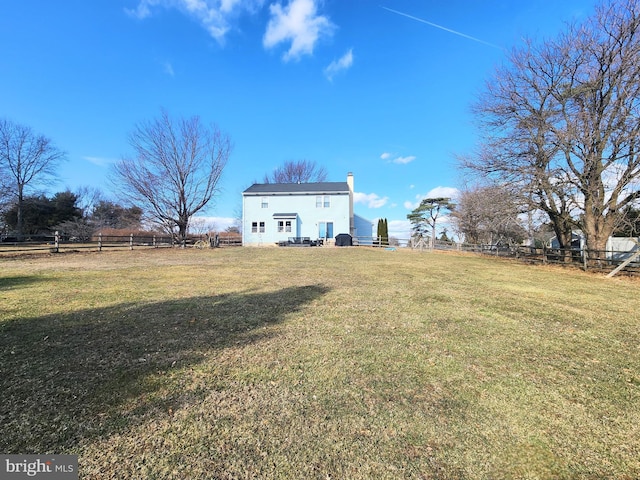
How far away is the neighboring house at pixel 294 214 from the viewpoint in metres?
29.9

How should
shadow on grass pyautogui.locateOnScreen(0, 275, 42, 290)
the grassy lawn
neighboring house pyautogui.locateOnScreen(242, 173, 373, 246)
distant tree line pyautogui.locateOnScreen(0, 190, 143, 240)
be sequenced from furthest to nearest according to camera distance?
distant tree line pyautogui.locateOnScreen(0, 190, 143, 240) < neighboring house pyautogui.locateOnScreen(242, 173, 373, 246) < shadow on grass pyautogui.locateOnScreen(0, 275, 42, 290) < the grassy lawn

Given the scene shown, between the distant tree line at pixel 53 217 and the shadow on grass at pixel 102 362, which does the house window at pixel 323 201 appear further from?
the shadow on grass at pixel 102 362

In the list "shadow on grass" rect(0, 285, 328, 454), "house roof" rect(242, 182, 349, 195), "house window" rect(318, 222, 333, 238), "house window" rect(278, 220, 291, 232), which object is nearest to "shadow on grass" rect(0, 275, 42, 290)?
"shadow on grass" rect(0, 285, 328, 454)

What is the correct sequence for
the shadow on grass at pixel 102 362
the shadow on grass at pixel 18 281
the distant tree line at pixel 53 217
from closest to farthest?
the shadow on grass at pixel 102 362 < the shadow on grass at pixel 18 281 < the distant tree line at pixel 53 217

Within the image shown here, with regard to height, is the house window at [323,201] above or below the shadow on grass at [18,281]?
above

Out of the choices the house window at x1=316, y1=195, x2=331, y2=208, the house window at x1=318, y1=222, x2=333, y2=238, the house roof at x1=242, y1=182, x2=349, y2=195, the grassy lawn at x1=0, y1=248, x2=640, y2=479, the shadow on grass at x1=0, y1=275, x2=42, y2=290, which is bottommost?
the grassy lawn at x1=0, y1=248, x2=640, y2=479

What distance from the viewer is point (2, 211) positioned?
30.0 meters

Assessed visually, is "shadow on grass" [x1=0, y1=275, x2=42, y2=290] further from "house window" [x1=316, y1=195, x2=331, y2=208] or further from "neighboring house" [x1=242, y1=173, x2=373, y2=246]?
"house window" [x1=316, y1=195, x2=331, y2=208]

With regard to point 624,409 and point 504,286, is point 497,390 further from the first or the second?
point 504,286

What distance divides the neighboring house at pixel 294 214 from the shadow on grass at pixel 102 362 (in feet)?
80.3

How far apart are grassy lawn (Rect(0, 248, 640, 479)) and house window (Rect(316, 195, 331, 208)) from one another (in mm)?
24914

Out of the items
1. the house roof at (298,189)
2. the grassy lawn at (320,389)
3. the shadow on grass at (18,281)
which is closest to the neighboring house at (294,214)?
the house roof at (298,189)

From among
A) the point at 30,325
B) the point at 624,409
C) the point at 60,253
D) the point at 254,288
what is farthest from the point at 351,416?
the point at 60,253

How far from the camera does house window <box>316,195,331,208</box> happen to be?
1184 inches
